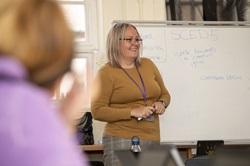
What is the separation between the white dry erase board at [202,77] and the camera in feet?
13.0

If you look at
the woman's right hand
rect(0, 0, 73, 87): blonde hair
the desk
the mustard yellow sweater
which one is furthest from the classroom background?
rect(0, 0, 73, 87): blonde hair

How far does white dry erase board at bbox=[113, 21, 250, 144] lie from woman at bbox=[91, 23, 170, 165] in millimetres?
1026

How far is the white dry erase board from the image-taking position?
3.96 m

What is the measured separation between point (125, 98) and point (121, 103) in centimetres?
5

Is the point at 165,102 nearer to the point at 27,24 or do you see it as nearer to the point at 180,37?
the point at 180,37

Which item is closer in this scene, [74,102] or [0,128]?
[0,128]

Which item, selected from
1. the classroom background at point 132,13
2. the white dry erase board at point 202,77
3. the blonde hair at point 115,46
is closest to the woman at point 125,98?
the blonde hair at point 115,46

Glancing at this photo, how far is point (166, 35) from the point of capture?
4043mm

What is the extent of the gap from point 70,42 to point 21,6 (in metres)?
0.07

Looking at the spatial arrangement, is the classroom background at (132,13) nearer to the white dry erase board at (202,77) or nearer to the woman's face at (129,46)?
the white dry erase board at (202,77)

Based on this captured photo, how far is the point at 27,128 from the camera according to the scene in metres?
0.46

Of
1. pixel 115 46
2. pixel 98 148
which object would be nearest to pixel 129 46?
pixel 115 46

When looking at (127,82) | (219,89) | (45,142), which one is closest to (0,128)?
(45,142)

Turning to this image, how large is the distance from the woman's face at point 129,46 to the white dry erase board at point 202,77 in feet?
3.25
